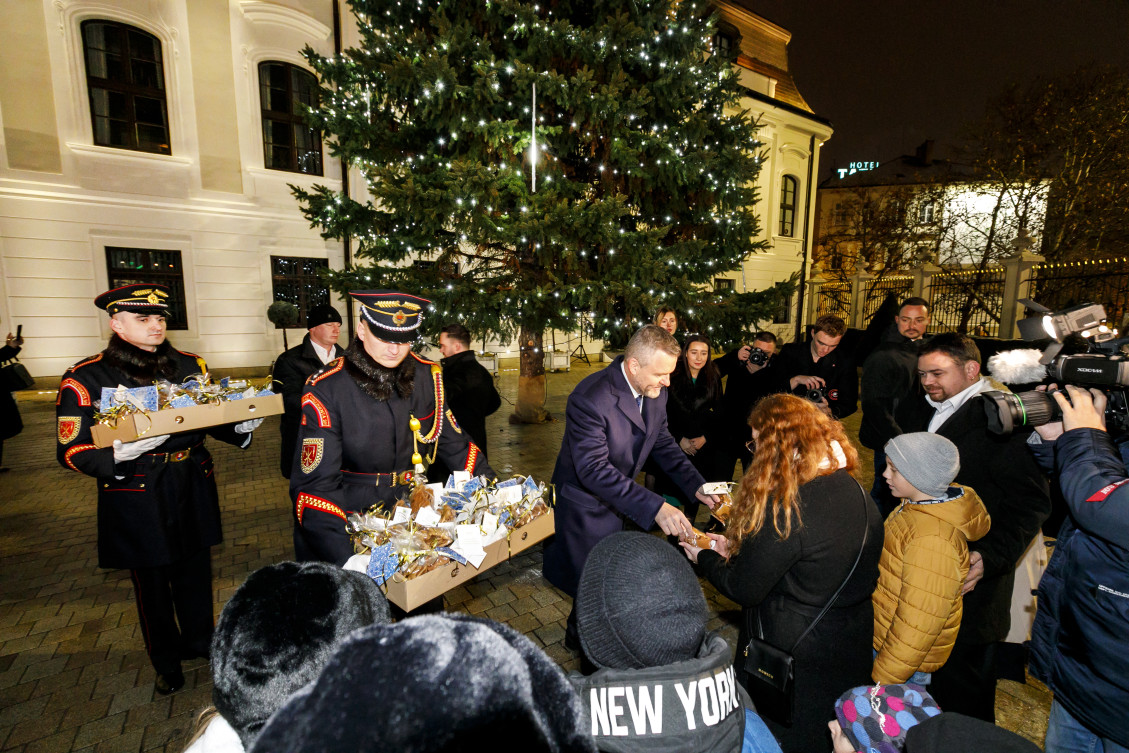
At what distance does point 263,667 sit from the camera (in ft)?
3.07

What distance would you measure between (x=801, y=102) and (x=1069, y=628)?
27.7 meters

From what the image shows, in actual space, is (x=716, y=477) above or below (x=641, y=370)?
below

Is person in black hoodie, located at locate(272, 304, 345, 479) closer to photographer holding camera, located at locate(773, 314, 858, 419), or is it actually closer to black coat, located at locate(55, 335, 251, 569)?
black coat, located at locate(55, 335, 251, 569)

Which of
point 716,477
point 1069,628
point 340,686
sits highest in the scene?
point 340,686

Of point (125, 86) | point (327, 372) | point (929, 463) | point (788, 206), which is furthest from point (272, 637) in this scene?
point (788, 206)

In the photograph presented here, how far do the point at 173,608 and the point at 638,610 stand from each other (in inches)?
128

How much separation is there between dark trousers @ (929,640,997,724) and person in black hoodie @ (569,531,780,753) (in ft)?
6.24

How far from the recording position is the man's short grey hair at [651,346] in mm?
2881

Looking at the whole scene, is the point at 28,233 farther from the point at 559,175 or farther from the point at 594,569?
the point at 594,569

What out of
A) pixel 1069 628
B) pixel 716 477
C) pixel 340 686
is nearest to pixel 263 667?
pixel 340 686

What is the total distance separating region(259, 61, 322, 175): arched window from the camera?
1426cm

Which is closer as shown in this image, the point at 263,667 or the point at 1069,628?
the point at 263,667

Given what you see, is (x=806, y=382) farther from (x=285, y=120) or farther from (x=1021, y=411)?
(x=285, y=120)

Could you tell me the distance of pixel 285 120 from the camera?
1455 cm
